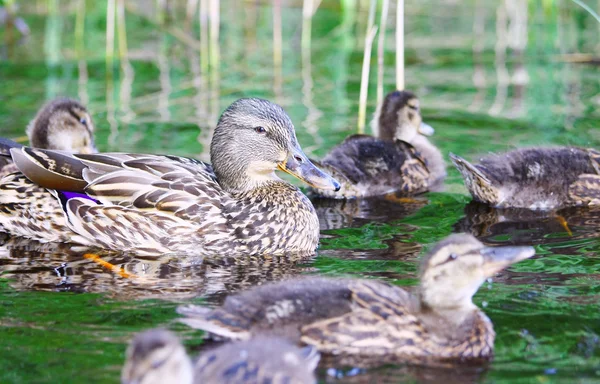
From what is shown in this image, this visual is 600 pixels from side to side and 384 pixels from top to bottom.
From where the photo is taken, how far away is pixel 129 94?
12.3 metres

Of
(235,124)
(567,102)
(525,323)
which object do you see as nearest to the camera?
(525,323)

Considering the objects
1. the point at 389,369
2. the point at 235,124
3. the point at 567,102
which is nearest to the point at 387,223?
the point at 235,124

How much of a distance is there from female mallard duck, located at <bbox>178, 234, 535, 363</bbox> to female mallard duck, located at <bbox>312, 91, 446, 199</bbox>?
3.50 metres

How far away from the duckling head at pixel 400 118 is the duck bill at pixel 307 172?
2303 millimetres

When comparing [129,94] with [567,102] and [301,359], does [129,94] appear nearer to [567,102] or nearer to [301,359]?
[567,102]

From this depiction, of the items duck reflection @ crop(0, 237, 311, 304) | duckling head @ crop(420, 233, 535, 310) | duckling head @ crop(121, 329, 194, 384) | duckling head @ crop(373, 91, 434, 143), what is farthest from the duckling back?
duckling head @ crop(373, 91, 434, 143)

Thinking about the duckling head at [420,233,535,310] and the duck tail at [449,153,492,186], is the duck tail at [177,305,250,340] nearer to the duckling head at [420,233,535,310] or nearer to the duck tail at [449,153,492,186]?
the duckling head at [420,233,535,310]

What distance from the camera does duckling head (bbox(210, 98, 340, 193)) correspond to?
7520 millimetres

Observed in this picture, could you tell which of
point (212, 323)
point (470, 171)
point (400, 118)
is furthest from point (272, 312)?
point (400, 118)

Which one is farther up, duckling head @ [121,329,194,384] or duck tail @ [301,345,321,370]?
duckling head @ [121,329,194,384]

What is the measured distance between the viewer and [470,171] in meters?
8.45

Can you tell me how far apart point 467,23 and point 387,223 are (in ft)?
31.2

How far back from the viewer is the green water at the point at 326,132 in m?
5.41

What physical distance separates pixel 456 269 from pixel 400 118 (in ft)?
15.1
